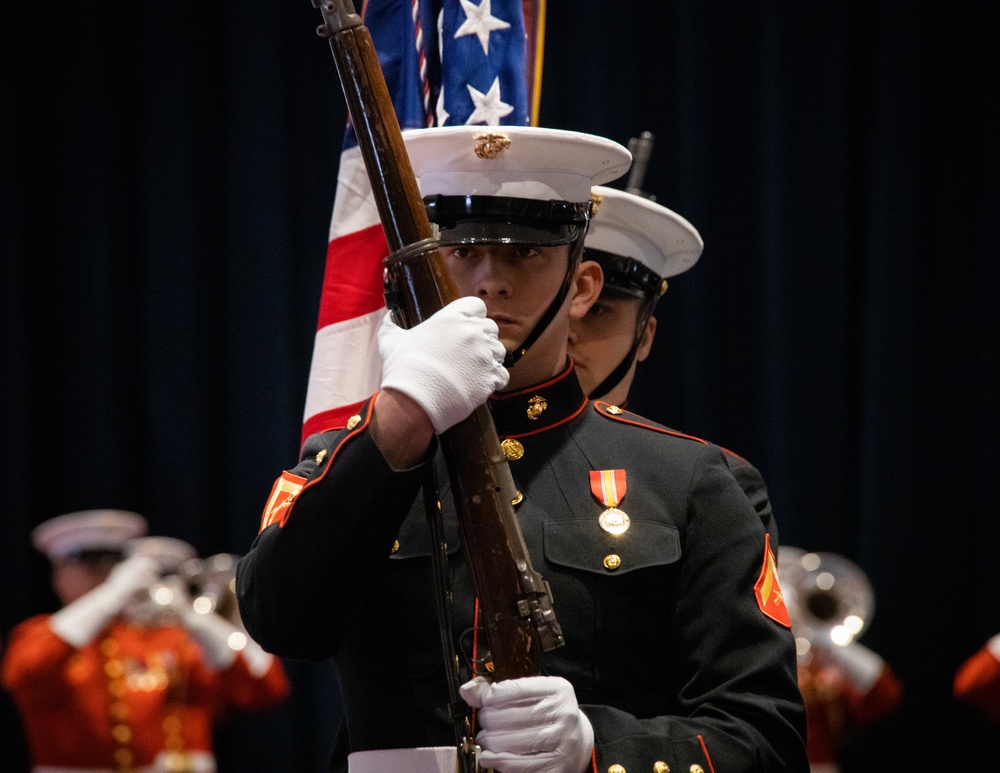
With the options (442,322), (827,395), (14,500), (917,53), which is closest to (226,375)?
(14,500)

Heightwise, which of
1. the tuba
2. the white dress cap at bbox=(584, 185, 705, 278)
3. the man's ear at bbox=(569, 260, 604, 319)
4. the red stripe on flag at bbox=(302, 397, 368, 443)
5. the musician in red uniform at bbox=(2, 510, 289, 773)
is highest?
the white dress cap at bbox=(584, 185, 705, 278)

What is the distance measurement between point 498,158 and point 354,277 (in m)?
0.70

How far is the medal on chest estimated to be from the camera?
132 centimetres

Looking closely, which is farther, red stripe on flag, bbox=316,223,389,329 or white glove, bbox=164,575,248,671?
white glove, bbox=164,575,248,671

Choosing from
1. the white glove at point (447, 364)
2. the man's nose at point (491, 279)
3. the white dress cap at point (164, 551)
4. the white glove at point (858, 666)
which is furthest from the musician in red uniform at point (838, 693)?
the white glove at point (447, 364)

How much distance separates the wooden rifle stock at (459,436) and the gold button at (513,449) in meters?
0.16

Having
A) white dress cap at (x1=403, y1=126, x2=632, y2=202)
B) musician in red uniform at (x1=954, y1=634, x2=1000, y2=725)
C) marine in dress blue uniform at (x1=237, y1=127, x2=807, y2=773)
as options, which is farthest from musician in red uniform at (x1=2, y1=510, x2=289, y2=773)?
white dress cap at (x1=403, y1=126, x2=632, y2=202)

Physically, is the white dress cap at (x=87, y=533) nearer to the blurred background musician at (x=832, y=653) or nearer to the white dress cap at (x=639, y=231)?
the blurred background musician at (x=832, y=653)

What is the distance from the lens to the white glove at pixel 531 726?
1142 mm

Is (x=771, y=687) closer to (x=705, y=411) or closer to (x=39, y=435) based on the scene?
(x=705, y=411)

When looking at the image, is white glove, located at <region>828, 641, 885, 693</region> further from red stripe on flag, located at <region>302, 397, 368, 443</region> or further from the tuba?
red stripe on flag, located at <region>302, 397, 368, 443</region>

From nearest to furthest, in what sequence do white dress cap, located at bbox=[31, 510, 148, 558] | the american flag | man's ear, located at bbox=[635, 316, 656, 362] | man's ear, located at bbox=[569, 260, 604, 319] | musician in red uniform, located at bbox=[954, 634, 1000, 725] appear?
man's ear, located at bbox=[569, 260, 604, 319] → the american flag → man's ear, located at bbox=[635, 316, 656, 362] → musician in red uniform, located at bbox=[954, 634, 1000, 725] → white dress cap, located at bbox=[31, 510, 148, 558]

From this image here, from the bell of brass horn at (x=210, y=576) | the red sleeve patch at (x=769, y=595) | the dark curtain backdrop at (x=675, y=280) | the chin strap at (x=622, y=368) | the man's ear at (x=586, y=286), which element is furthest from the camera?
the dark curtain backdrop at (x=675, y=280)

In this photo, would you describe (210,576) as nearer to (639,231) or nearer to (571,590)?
(639,231)
